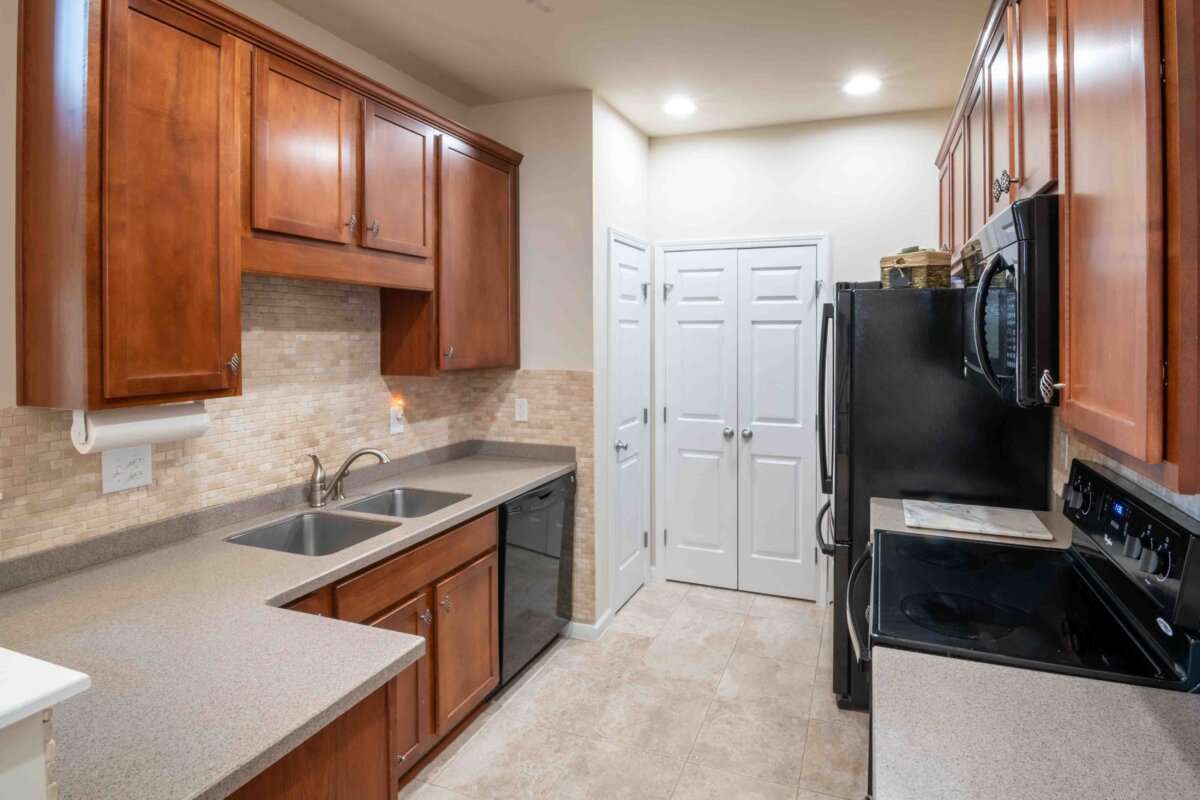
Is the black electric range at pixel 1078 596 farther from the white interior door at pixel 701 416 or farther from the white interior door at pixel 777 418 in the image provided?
the white interior door at pixel 701 416

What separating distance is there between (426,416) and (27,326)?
1663 mm

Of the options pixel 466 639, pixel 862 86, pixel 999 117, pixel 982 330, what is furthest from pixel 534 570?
pixel 862 86

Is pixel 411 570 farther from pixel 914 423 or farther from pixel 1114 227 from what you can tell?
pixel 1114 227

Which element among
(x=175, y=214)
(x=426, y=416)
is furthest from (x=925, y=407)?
(x=175, y=214)

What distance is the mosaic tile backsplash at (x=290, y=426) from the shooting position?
1.74m

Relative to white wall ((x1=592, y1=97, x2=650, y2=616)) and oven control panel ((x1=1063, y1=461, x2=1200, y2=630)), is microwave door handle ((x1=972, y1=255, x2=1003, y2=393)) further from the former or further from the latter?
white wall ((x1=592, y1=97, x2=650, y2=616))

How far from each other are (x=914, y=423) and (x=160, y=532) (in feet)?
8.05

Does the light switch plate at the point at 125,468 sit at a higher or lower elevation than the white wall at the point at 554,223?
lower

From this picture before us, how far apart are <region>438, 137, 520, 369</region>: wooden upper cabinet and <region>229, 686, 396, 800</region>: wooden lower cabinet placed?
66.0 inches

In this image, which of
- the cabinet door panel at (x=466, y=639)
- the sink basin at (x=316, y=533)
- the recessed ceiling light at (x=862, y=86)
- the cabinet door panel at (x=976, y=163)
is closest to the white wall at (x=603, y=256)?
the cabinet door panel at (x=466, y=639)

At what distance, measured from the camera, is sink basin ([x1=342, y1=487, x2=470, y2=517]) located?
2713 millimetres

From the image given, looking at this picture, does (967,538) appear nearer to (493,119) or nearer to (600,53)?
(600,53)

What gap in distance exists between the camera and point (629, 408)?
3.73 metres

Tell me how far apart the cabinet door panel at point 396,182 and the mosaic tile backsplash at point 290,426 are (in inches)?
13.9
